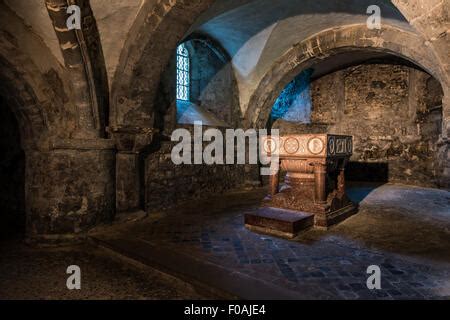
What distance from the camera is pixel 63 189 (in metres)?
4.09

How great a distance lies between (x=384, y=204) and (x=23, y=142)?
6479mm

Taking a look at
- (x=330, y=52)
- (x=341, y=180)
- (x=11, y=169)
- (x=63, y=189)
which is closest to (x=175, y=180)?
(x=63, y=189)

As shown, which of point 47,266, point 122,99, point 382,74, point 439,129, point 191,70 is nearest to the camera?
point 47,266

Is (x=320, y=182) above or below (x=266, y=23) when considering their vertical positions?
below

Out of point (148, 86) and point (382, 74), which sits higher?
point (382, 74)

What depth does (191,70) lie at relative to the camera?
7570 millimetres

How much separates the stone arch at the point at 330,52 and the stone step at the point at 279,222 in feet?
10.4

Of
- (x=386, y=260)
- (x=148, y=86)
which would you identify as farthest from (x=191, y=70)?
(x=386, y=260)

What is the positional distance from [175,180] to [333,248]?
353cm

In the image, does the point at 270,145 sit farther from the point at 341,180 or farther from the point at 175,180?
the point at 175,180

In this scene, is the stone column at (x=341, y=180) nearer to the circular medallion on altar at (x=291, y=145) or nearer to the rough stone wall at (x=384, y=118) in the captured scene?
the circular medallion on altar at (x=291, y=145)

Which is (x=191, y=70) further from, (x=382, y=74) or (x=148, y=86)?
(x=382, y=74)

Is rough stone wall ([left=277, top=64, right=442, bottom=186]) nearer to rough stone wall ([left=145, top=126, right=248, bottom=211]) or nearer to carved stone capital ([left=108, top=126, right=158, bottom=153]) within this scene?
rough stone wall ([left=145, top=126, right=248, bottom=211])

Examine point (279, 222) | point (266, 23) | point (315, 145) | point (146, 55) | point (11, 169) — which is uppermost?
point (266, 23)
